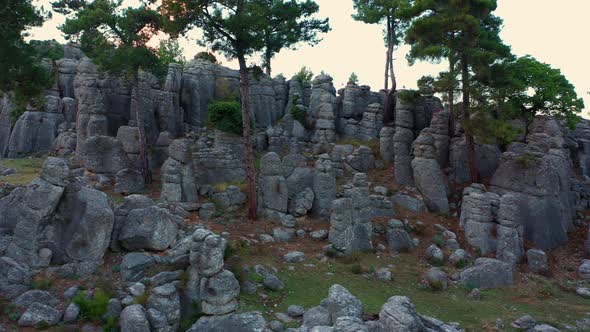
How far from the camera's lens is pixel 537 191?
2406 cm

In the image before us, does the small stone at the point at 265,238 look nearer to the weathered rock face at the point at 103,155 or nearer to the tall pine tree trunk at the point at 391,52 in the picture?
the weathered rock face at the point at 103,155

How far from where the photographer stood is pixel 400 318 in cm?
1088

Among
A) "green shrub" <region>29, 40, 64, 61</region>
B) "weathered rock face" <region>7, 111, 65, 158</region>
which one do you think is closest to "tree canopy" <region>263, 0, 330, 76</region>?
"weathered rock face" <region>7, 111, 65, 158</region>

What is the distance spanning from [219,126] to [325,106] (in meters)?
10.5

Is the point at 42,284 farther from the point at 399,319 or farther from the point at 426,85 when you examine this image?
the point at 426,85

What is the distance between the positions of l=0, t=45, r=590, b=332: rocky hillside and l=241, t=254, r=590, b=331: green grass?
91 mm

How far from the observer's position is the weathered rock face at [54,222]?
600 inches

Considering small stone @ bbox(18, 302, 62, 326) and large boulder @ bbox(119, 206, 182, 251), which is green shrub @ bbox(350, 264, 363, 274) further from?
small stone @ bbox(18, 302, 62, 326)

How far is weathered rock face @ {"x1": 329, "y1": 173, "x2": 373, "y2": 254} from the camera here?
2011 cm

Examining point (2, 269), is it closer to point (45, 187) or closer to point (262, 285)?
point (45, 187)

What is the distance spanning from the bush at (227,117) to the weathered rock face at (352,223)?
12849 mm

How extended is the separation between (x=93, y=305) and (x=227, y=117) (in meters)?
19.8

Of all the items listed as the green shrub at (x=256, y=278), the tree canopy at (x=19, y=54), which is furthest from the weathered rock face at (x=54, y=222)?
the green shrub at (x=256, y=278)

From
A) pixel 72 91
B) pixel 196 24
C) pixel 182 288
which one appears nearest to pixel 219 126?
pixel 196 24
